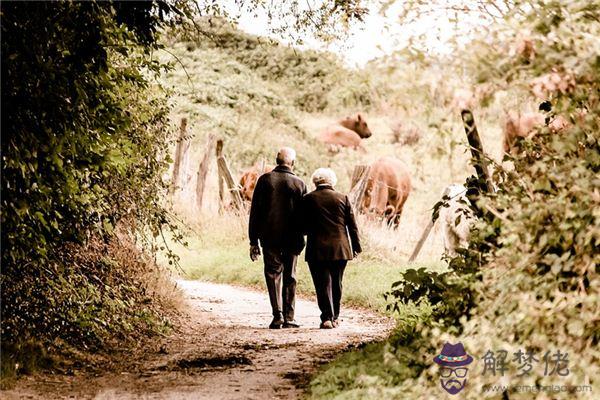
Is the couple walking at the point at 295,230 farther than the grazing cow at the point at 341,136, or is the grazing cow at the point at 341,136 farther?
the grazing cow at the point at 341,136

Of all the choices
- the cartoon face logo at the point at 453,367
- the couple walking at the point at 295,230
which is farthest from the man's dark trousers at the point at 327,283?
the cartoon face logo at the point at 453,367

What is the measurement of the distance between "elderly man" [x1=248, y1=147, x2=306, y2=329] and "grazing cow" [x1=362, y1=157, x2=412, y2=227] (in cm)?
967

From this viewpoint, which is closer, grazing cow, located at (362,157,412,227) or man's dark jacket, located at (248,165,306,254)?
man's dark jacket, located at (248,165,306,254)

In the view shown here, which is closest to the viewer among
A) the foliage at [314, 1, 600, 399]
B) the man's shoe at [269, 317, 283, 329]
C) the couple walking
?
the foliage at [314, 1, 600, 399]

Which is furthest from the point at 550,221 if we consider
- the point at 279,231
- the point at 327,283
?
the point at 279,231

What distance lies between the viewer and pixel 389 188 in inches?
832

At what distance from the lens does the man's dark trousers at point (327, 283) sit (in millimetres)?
9352

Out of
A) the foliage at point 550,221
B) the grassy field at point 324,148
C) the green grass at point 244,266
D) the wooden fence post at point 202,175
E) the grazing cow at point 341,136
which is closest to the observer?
the foliage at point 550,221

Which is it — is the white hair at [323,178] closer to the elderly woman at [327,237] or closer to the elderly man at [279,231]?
the elderly woman at [327,237]

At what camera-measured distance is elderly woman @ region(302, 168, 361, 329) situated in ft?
30.4

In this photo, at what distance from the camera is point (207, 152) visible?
19.7 metres

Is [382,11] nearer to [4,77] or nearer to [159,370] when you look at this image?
[4,77]

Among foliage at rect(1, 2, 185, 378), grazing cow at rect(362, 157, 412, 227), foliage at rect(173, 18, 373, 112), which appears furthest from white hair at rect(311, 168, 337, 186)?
foliage at rect(173, 18, 373, 112)

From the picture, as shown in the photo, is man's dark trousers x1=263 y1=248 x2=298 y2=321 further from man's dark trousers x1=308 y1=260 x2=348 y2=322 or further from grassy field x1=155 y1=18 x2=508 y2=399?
grassy field x1=155 y1=18 x2=508 y2=399
